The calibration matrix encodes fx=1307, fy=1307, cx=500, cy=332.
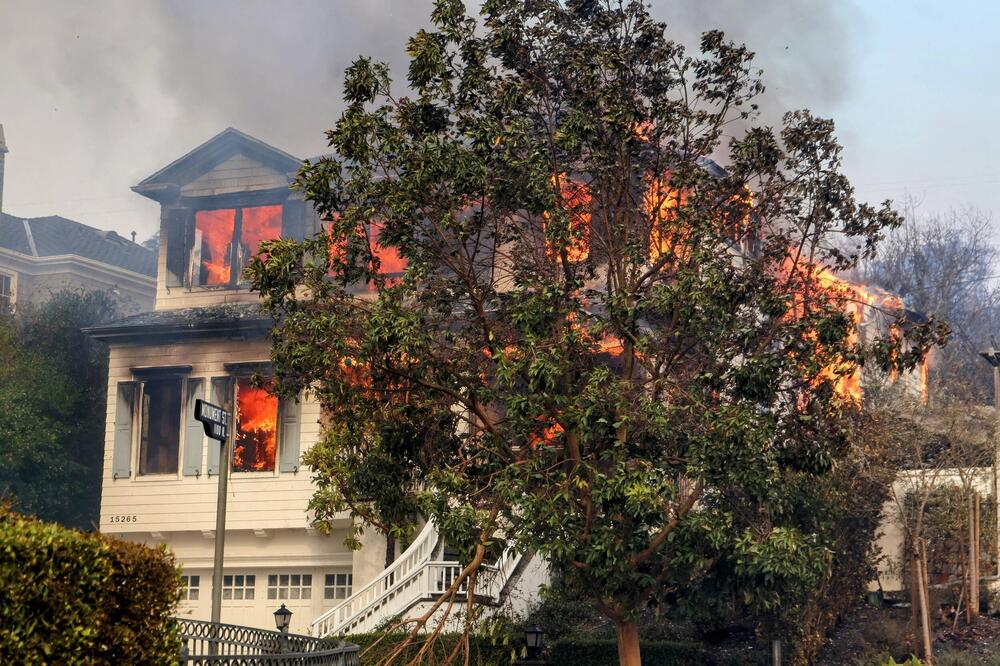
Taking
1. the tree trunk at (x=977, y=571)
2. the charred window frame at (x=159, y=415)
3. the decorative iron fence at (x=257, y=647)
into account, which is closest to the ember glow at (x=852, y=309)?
the tree trunk at (x=977, y=571)

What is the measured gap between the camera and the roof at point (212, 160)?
113 ft

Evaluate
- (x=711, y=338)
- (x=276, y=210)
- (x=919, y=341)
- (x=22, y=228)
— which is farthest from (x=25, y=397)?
(x=919, y=341)

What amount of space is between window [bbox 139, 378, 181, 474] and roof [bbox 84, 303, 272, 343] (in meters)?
1.28

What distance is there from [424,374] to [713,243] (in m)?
4.61

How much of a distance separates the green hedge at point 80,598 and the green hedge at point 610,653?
14645mm

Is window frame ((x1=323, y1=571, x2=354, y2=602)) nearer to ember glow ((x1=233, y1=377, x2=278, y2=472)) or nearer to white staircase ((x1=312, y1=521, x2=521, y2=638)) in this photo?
ember glow ((x1=233, y1=377, x2=278, y2=472))

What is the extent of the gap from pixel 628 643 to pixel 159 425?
17.5m

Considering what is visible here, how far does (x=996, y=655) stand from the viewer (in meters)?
22.6

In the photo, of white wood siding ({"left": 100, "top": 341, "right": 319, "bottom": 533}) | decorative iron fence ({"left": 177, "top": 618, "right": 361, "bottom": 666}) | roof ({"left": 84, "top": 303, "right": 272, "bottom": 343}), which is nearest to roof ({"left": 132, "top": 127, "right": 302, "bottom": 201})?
roof ({"left": 84, "top": 303, "right": 272, "bottom": 343})

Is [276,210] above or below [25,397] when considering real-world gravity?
above

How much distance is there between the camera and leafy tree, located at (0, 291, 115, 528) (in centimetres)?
3406

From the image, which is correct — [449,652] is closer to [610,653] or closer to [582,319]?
[610,653]

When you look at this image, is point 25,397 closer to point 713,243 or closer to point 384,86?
point 384,86

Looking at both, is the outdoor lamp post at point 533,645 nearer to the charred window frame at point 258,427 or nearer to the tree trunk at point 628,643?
the tree trunk at point 628,643
